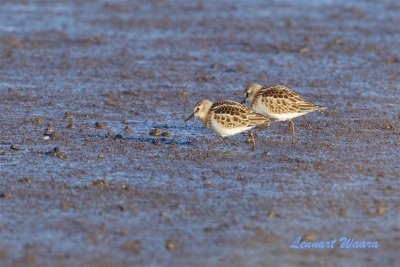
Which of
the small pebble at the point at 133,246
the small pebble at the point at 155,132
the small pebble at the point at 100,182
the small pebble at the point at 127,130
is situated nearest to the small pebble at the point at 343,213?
the small pebble at the point at 133,246

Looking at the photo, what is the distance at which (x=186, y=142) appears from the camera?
39.2ft

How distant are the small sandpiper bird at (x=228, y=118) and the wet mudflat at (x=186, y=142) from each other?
264mm

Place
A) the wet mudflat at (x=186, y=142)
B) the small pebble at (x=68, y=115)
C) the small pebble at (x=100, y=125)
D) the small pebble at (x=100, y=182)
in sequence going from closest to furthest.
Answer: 1. the wet mudflat at (x=186, y=142)
2. the small pebble at (x=100, y=182)
3. the small pebble at (x=100, y=125)
4. the small pebble at (x=68, y=115)

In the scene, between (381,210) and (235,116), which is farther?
(235,116)

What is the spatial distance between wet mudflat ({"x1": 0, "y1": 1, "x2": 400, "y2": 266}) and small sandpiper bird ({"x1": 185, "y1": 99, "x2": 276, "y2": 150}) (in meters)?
0.26

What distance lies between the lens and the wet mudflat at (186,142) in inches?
323

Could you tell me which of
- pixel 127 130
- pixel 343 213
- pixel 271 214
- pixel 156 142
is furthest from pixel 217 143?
pixel 343 213

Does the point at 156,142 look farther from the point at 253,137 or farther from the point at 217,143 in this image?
the point at 253,137

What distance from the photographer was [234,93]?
1496 cm

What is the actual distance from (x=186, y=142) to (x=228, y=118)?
0.72 meters

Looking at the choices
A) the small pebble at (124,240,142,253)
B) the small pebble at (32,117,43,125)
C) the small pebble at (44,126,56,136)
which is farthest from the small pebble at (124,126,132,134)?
the small pebble at (124,240,142,253)

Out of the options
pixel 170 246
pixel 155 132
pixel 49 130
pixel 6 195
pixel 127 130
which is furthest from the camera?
pixel 127 130

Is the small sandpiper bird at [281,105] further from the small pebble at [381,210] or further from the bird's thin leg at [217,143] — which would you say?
the small pebble at [381,210]

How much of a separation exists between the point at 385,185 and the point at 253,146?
86.8 inches
